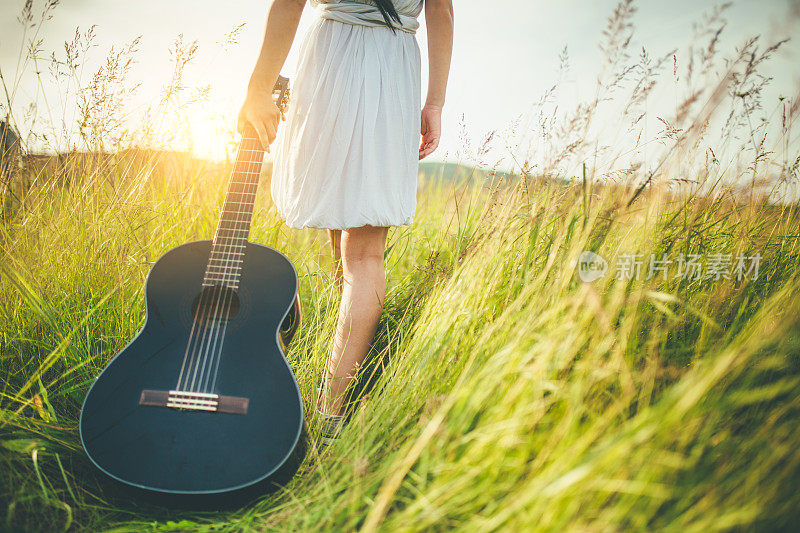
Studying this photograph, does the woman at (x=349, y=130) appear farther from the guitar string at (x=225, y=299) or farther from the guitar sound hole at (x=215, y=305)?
the guitar sound hole at (x=215, y=305)

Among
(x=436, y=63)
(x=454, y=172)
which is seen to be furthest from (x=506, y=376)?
(x=454, y=172)

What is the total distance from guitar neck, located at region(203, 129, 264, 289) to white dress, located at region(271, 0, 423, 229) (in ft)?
0.54

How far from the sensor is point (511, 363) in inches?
34.6

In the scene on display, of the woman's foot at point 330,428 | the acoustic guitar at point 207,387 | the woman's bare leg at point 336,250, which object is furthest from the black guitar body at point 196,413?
the woman's bare leg at point 336,250

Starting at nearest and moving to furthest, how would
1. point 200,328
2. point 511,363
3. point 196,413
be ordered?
point 511,363 < point 196,413 < point 200,328

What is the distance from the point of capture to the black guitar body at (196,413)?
3.06ft

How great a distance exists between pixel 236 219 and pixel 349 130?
0.49m

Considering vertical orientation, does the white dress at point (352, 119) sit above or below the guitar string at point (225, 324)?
above

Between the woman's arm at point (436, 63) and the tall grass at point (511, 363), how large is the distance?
0.39m

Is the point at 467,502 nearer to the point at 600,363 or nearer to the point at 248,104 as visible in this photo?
the point at 600,363

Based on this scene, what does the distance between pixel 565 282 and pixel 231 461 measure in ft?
3.09

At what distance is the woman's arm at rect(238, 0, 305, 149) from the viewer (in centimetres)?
124

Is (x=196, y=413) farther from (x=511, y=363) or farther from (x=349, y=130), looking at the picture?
(x=349, y=130)

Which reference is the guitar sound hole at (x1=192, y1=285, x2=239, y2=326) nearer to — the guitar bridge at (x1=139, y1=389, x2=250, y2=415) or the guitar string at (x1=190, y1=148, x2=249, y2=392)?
the guitar string at (x1=190, y1=148, x2=249, y2=392)
